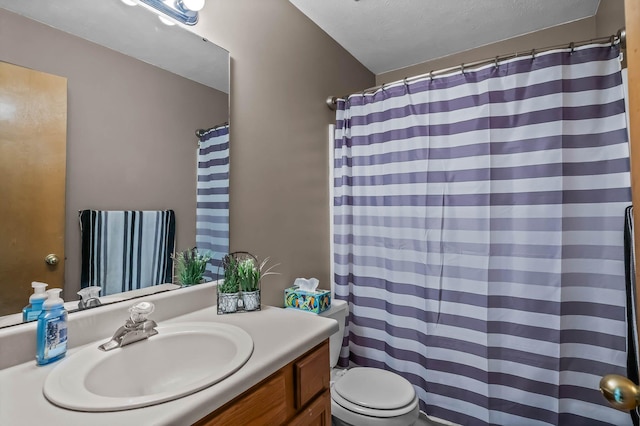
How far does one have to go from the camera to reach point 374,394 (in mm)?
1395

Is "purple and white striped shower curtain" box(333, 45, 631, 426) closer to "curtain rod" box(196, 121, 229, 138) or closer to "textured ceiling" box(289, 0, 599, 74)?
"textured ceiling" box(289, 0, 599, 74)

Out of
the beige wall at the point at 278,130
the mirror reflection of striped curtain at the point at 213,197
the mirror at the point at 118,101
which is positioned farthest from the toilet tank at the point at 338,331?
the mirror at the point at 118,101

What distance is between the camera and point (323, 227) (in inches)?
81.4

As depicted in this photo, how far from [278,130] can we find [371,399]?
54.6 inches

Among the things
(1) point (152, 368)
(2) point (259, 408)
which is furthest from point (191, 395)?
(1) point (152, 368)

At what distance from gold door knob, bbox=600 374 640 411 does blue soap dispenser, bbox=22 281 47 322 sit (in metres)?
1.33

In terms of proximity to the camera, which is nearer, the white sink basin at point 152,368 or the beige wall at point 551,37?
the white sink basin at point 152,368

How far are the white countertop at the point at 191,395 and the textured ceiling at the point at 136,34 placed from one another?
3.02 feet

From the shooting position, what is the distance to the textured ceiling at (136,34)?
0.92m

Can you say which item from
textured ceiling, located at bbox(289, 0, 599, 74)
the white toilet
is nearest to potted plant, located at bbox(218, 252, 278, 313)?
the white toilet

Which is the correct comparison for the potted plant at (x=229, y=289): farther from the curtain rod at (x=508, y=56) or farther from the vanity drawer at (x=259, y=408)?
the curtain rod at (x=508, y=56)

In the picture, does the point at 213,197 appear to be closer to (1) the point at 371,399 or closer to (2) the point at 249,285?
(2) the point at 249,285

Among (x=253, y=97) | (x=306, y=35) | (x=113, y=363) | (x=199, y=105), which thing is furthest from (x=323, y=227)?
(x=113, y=363)

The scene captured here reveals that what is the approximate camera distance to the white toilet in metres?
1.28
